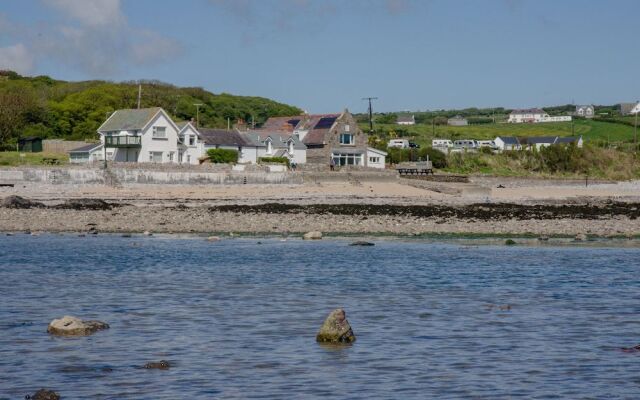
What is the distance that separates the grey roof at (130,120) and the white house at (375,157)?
73.5ft

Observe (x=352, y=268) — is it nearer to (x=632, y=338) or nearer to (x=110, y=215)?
(x=632, y=338)

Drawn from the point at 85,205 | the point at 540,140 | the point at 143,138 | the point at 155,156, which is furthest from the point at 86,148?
the point at 540,140

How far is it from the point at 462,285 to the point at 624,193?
4921 cm

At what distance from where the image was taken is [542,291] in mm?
20688

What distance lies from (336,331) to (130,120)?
219ft

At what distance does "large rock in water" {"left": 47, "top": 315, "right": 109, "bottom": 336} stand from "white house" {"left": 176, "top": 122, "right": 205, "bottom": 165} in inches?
2553

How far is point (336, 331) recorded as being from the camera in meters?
14.2

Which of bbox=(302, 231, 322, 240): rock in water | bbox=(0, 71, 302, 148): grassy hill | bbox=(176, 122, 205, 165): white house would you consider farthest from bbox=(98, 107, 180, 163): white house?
bbox=(302, 231, 322, 240): rock in water

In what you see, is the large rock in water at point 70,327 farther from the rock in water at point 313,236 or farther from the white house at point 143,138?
the white house at point 143,138

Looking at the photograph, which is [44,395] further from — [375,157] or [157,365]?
[375,157]

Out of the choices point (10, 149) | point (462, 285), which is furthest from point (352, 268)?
point (10, 149)

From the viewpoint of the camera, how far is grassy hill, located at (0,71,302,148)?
91.6m

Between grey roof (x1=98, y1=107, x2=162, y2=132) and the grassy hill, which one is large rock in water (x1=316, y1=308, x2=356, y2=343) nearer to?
grey roof (x1=98, y1=107, x2=162, y2=132)

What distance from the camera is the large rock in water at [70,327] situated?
1467 cm
